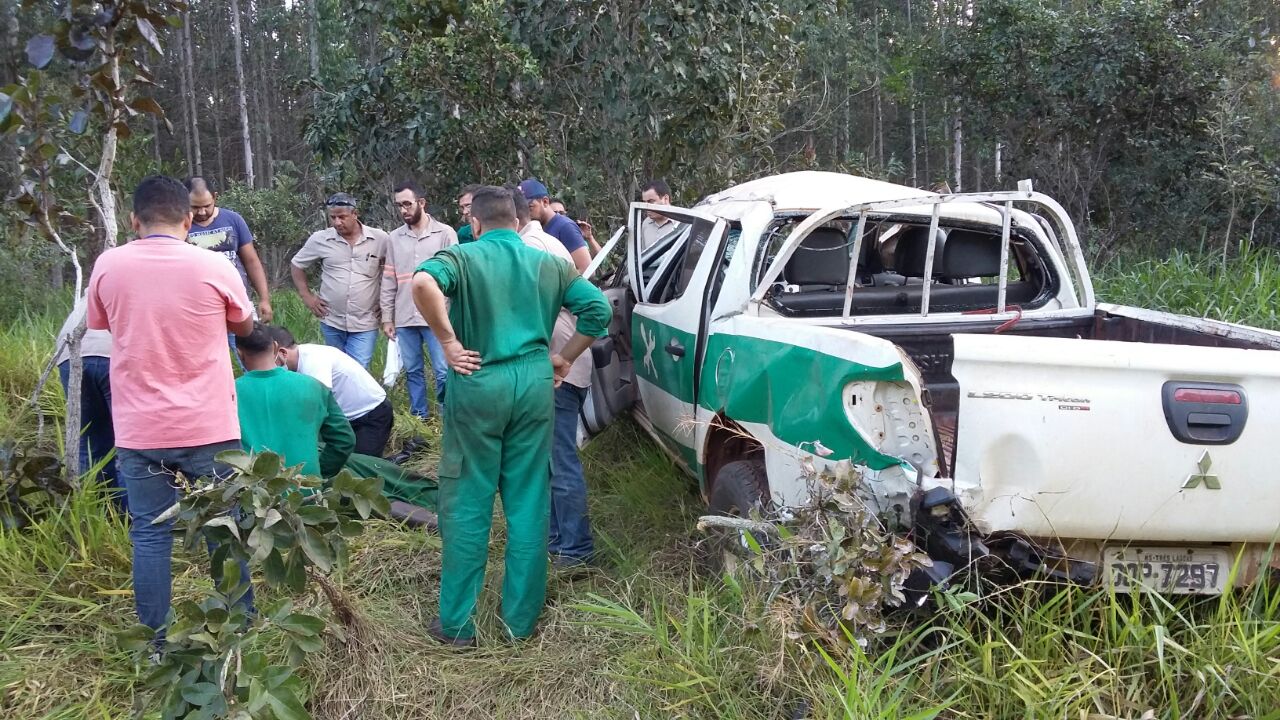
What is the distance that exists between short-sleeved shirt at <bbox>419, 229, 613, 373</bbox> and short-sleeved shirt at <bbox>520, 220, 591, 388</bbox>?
0.65 meters

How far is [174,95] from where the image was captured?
28578 mm

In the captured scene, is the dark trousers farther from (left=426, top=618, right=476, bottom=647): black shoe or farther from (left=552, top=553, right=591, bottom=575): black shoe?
(left=426, top=618, right=476, bottom=647): black shoe

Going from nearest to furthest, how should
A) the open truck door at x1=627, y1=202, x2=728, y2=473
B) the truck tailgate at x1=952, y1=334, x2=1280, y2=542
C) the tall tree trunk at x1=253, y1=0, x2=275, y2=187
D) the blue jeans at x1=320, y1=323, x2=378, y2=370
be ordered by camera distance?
the truck tailgate at x1=952, y1=334, x2=1280, y2=542 < the open truck door at x1=627, y1=202, x2=728, y2=473 < the blue jeans at x1=320, y1=323, x2=378, y2=370 < the tall tree trunk at x1=253, y1=0, x2=275, y2=187

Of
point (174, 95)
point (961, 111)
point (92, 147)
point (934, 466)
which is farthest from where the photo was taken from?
point (174, 95)

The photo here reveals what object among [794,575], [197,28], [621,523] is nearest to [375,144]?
[621,523]

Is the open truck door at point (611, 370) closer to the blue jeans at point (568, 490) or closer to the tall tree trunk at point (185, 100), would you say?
the blue jeans at point (568, 490)

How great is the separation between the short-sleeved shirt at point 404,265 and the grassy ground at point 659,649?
2122 millimetres

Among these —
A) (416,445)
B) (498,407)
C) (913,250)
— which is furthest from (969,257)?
(416,445)

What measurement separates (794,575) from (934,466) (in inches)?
20.3

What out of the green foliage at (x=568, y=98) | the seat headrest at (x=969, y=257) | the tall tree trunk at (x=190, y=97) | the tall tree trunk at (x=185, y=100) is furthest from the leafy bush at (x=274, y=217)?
the seat headrest at (x=969, y=257)

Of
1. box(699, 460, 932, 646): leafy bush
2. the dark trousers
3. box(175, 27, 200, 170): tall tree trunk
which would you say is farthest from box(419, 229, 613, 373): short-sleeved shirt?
box(175, 27, 200, 170): tall tree trunk

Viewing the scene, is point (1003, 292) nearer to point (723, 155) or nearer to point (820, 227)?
point (820, 227)

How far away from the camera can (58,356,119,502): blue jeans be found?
4.69 metres

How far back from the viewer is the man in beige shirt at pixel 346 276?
666 cm
